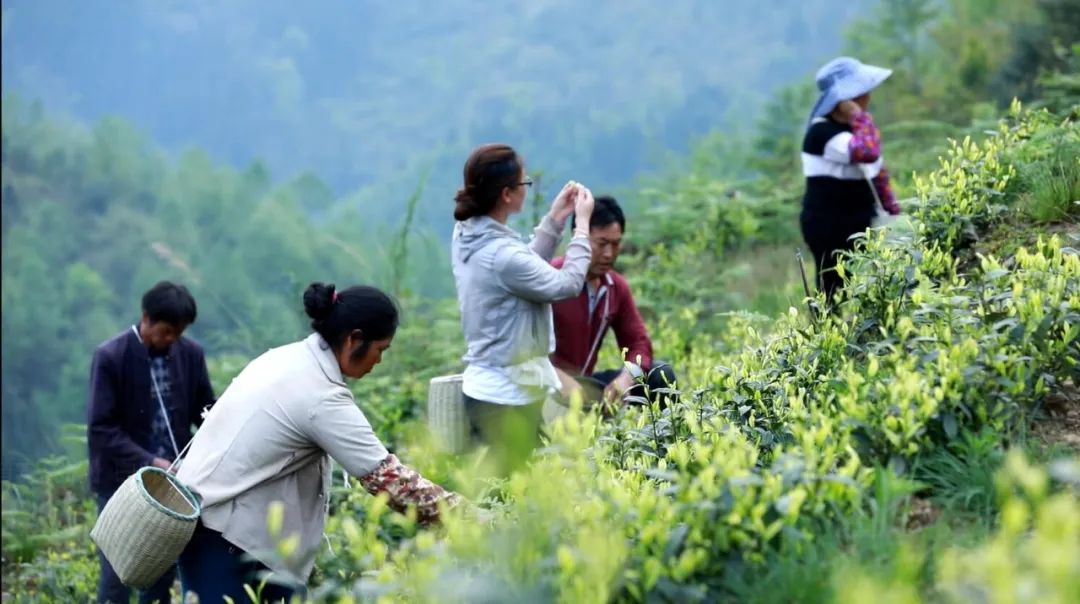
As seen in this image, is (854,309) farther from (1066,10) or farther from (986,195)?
(1066,10)

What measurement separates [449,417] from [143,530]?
1.81m

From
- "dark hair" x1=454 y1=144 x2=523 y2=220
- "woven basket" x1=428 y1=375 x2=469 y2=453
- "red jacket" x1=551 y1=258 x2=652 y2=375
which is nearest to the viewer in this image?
"dark hair" x1=454 y1=144 x2=523 y2=220

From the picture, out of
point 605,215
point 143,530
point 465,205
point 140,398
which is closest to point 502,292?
point 465,205

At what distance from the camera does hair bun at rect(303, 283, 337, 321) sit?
422cm

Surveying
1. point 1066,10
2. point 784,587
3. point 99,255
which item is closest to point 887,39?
point 1066,10

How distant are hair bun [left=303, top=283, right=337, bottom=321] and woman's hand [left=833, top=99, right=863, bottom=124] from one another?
3.55 m

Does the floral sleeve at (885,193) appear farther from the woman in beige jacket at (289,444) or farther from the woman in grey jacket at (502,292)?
the woman in beige jacket at (289,444)

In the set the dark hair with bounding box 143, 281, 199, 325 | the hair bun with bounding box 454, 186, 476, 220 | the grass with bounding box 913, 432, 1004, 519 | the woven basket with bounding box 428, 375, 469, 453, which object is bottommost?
the woven basket with bounding box 428, 375, 469, 453

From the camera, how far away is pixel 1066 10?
1408cm

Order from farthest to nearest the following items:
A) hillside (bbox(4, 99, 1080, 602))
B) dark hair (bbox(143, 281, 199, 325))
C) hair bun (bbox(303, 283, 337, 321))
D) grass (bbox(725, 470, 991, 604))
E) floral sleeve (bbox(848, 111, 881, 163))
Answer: floral sleeve (bbox(848, 111, 881, 163)), dark hair (bbox(143, 281, 199, 325)), hair bun (bbox(303, 283, 337, 321)), grass (bbox(725, 470, 991, 604)), hillside (bbox(4, 99, 1080, 602))

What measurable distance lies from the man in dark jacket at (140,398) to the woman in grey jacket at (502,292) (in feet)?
4.86

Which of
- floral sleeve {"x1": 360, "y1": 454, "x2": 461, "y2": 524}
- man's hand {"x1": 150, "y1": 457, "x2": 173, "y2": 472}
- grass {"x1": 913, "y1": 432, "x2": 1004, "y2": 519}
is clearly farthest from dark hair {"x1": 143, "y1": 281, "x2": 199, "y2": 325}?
grass {"x1": 913, "y1": 432, "x2": 1004, "y2": 519}

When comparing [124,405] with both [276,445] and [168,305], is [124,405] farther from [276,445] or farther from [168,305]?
[276,445]

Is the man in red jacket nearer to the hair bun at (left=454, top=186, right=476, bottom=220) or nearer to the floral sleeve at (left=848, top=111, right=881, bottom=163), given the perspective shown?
the hair bun at (left=454, top=186, right=476, bottom=220)
